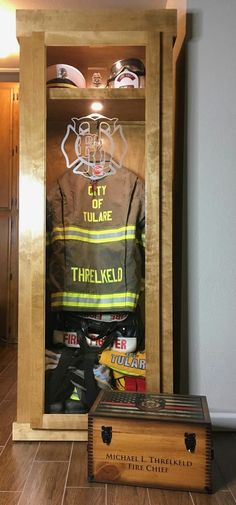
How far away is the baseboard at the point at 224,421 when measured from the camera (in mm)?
1713

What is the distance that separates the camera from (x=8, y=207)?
354 centimetres

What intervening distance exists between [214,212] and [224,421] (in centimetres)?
89

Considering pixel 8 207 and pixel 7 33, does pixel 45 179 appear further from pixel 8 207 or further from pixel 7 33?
pixel 8 207

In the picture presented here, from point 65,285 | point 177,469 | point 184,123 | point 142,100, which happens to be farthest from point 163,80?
point 177,469

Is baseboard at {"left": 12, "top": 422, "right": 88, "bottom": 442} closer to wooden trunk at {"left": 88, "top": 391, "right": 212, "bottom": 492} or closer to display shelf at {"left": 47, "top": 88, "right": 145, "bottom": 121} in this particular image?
wooden trunk at {"left": 88, "top": 391, "right": 212, "bottom": 492}

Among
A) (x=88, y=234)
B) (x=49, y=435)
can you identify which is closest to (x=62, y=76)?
(x=88, y=234)

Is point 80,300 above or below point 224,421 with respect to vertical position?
above

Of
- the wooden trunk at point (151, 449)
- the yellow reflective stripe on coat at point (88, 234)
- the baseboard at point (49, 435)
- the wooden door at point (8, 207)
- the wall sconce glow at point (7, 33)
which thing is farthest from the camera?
the wooden door at point (8, 207)

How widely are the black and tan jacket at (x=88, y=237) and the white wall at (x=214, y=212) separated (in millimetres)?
276

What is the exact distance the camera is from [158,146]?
1597 mm

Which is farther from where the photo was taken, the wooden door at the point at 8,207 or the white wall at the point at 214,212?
the wooden door at the point at 8,207

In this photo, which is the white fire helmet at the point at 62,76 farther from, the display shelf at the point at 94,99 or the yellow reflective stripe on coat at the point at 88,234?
the yellow reflective stripe on coat at the point at 88,234

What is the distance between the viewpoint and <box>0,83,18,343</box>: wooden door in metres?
3.52

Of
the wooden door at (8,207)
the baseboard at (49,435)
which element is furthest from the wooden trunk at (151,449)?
the wooden door at (8,207)
